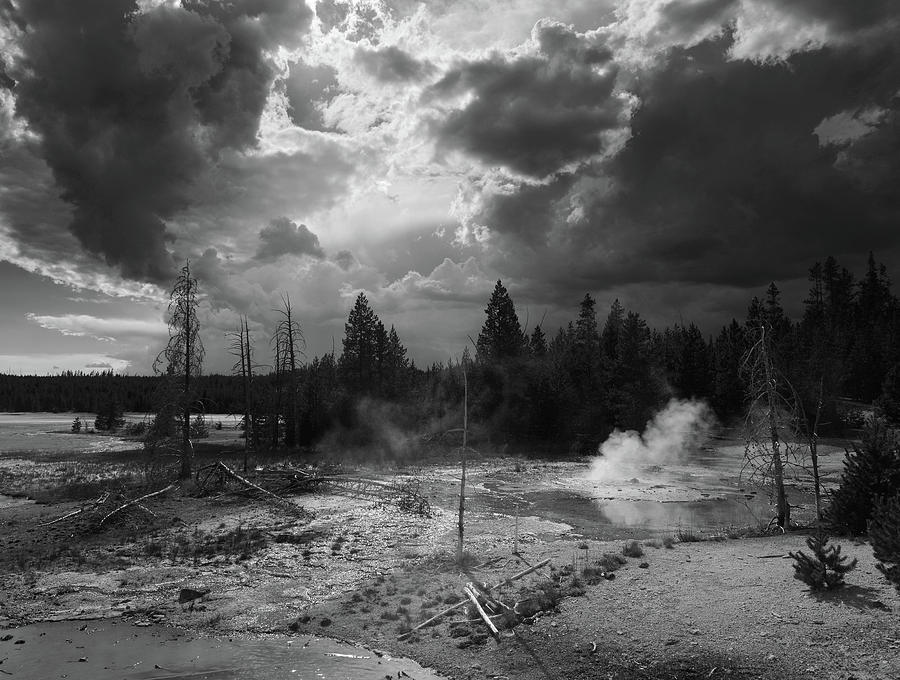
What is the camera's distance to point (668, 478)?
1496 inches

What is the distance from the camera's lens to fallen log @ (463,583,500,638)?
12215 mm

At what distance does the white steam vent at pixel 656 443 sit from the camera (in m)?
42.6

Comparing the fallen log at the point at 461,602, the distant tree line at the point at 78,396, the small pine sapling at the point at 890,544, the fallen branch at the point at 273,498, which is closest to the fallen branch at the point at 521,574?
the fallen log at the point at 461,602

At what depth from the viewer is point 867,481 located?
16.8 metres

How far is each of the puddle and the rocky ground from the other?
537 mm

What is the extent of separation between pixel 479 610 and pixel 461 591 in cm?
180

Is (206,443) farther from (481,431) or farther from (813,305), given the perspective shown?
(813,305)

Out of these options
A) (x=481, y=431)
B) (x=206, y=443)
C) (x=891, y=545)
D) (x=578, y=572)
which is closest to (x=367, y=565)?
(x=578, y=572)

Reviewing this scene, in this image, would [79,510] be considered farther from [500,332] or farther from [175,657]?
[500,332]

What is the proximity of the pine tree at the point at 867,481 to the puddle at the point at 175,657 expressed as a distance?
13504 millimetres

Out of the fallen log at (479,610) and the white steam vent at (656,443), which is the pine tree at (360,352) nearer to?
the white steam vent at (656,443)

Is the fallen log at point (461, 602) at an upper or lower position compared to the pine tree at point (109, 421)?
lower

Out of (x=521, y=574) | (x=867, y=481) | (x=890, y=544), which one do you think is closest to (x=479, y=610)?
(x=521, y=574)

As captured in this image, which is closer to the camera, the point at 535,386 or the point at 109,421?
the point at 535,386
